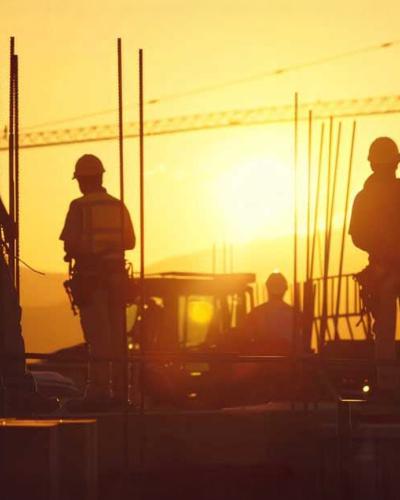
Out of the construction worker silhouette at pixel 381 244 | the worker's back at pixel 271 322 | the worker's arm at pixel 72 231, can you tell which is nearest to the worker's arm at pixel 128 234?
the worker's arm at pixel 72 231

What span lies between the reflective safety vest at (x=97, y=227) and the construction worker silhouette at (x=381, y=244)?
200 cm

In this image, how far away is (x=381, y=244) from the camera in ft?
49.1

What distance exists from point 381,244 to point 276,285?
225 inches

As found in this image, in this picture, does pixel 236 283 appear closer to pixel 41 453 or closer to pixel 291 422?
pixel 291 422

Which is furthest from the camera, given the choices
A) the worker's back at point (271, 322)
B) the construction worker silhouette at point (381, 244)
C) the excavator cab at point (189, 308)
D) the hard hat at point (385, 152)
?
the excavator cab at point (189, 308)

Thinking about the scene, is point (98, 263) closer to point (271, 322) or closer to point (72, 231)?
point (72, 231)

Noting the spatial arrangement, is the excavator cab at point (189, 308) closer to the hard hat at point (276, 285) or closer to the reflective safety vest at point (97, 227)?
the hard hat at point (276, 285)

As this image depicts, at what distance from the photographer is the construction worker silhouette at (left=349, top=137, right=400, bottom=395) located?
48.9ft

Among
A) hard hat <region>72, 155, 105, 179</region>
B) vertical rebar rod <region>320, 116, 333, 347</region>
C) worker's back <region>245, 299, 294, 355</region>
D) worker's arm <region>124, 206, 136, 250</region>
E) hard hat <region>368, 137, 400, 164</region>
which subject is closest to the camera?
hard hat <region>368, 137, 400, 164</region>

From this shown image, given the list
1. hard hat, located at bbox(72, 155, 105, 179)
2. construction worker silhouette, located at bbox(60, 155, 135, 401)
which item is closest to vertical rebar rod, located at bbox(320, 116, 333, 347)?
construction worker silhouette, located at bbox(60, 155, 135, 401)

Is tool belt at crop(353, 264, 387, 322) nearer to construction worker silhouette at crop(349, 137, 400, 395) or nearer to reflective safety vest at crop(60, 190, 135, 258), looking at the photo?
construction worker silhouette at crop(349, 137, 400, 395)

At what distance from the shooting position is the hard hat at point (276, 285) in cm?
2047

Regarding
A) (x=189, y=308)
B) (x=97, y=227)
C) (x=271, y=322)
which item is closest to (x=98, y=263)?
(x=97, y=227)

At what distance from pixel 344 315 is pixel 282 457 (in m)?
14.2
